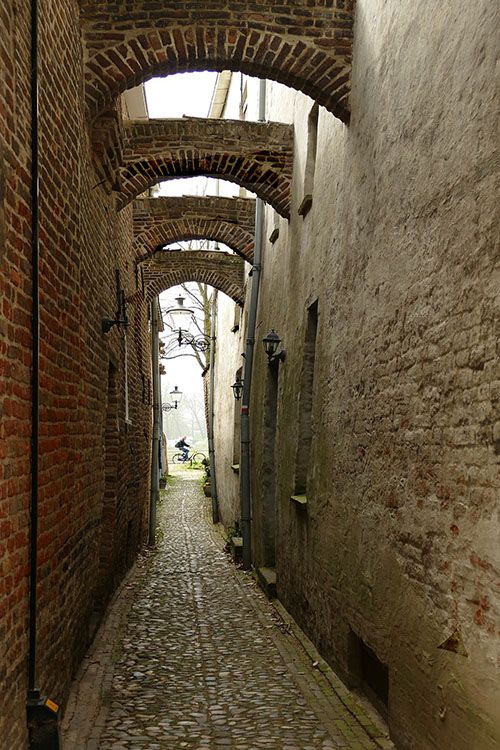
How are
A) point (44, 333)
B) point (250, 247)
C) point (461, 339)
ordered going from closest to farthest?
1. point (461, 339)
2. point (44, 333)
3. point (250, 247)

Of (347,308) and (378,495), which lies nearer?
(378,495)

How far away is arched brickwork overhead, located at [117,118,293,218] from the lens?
865cm

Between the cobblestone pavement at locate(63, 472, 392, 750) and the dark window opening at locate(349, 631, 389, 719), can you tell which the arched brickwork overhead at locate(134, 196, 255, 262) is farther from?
the dark window opening at locate(349, 631, 389, 719)

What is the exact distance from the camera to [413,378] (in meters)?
4.12

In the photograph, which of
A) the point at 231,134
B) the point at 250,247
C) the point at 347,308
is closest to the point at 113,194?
the point at 231,134

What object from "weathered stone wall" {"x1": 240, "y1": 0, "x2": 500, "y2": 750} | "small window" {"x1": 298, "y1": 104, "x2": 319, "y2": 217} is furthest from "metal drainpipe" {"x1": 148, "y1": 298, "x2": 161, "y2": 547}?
"weathered stone wall" {"x1": 240, "y1": 0, "x2": 500, "y2": 750}

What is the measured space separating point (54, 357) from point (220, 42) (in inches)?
122

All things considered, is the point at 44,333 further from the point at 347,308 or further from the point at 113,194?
the point at 113,194

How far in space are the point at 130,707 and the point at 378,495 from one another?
235 centimetres

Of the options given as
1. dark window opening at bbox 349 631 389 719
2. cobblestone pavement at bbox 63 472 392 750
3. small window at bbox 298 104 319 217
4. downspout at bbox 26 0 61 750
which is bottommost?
→ cobblestone pavement at bbox 63 472 392 750

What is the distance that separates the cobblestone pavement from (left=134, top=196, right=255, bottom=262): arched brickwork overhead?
5673 millimetres

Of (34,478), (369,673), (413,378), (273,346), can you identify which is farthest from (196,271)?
(34,478)

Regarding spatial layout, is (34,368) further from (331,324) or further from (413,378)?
(331,324)

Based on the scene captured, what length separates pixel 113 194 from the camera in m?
8.23
